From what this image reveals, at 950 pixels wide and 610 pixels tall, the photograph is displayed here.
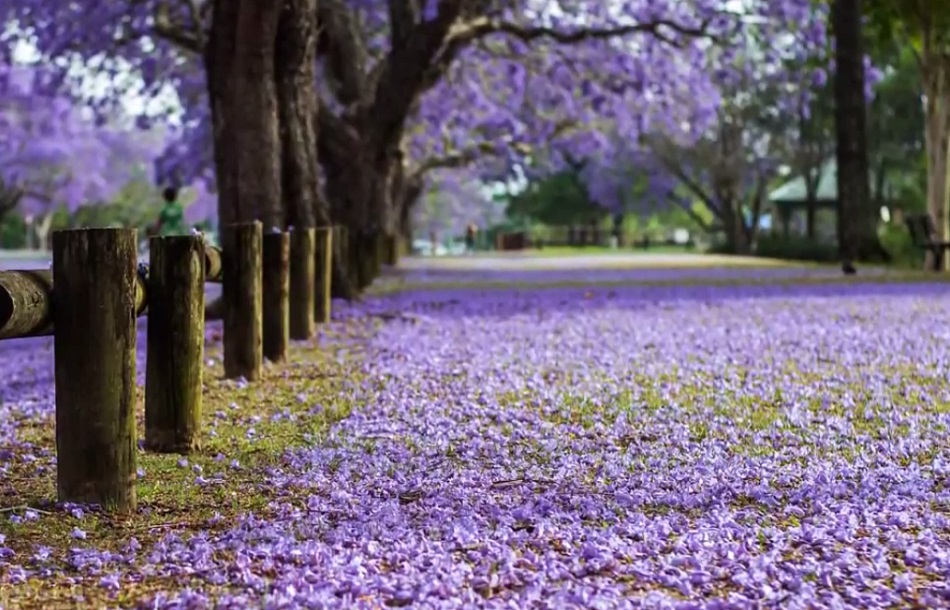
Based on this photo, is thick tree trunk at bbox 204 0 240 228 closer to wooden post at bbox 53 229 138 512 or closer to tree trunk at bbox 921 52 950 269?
wooden post at bbox 53 229 138 512

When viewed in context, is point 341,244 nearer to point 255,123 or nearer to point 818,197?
point 255,123

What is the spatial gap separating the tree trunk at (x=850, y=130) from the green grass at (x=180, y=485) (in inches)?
592

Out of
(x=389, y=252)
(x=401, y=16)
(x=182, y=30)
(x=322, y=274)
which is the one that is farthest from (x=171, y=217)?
(x=389, y=252)

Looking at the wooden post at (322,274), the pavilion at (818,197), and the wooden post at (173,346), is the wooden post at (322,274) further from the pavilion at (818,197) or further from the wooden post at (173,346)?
the pavilion at (818,197)

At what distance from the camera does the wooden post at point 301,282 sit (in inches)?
373

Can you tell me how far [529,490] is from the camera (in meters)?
4.20

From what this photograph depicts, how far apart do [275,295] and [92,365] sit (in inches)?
163

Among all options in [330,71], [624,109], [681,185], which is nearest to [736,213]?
[681,185]

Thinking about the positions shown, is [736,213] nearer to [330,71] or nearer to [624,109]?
[624,109]

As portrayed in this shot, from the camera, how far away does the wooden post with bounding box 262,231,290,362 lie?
802cm

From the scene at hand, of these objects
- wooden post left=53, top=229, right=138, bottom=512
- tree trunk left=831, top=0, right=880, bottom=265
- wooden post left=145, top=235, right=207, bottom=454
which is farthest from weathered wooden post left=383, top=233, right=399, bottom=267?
wooden post left=53, top=229, right=138, bottom=512

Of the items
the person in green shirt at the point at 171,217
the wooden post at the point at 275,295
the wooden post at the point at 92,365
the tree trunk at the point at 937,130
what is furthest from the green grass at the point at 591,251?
the wooden post at the point at 92,365

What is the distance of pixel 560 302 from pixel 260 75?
4.88 m

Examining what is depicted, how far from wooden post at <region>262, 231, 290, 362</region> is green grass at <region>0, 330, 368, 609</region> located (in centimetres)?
102
